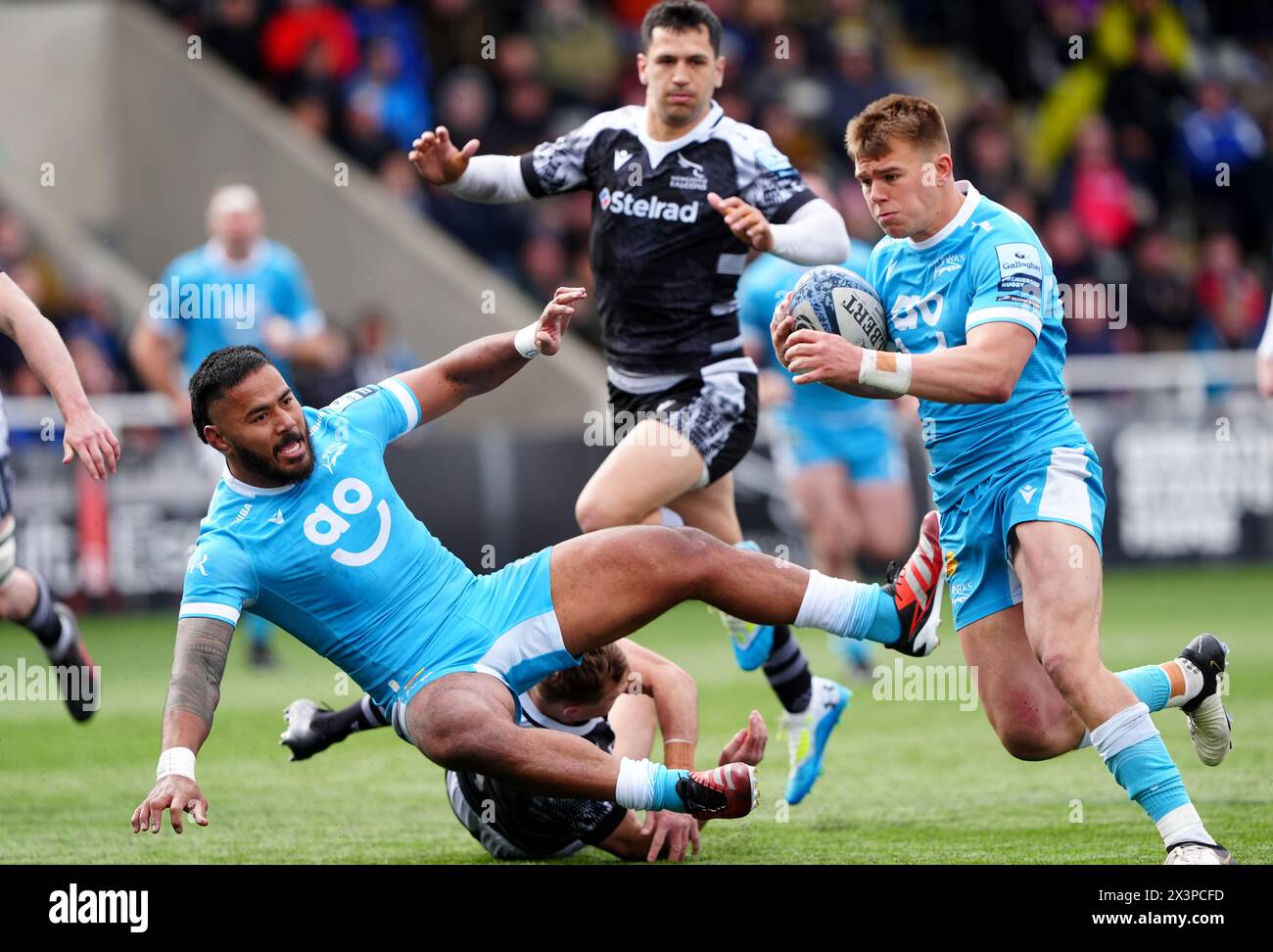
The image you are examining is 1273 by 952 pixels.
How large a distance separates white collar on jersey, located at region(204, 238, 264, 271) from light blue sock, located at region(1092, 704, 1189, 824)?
7400 mm

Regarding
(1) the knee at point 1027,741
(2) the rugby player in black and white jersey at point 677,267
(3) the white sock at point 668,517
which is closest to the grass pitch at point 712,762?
(1) the knee at point 1027,741

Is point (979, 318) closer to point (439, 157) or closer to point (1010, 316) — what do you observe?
point (1010, 316)

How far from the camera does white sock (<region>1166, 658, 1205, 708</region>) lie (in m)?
5.98

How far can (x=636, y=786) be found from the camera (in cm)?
527

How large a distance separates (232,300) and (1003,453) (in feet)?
21.6

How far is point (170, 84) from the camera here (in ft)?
53.5

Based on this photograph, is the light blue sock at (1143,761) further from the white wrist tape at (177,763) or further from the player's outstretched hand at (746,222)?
the white wrist tape at (177,763)

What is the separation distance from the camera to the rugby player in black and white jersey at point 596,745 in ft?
18.9

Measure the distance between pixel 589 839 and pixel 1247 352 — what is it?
478 inches

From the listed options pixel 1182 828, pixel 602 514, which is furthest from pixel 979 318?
pixel 602 514

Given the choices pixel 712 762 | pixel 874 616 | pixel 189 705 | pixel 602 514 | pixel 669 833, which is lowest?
pixel 712 762

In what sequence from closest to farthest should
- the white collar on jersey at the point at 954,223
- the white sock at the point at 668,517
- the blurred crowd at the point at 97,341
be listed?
the white collar on jersey at the point at 954,223 < the white sock at the point at 668,517 < the blurred crowd at the point at 97,341

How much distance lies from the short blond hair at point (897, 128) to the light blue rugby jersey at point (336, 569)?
73.4 inches

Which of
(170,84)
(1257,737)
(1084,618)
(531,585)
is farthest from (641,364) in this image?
(170,84)
